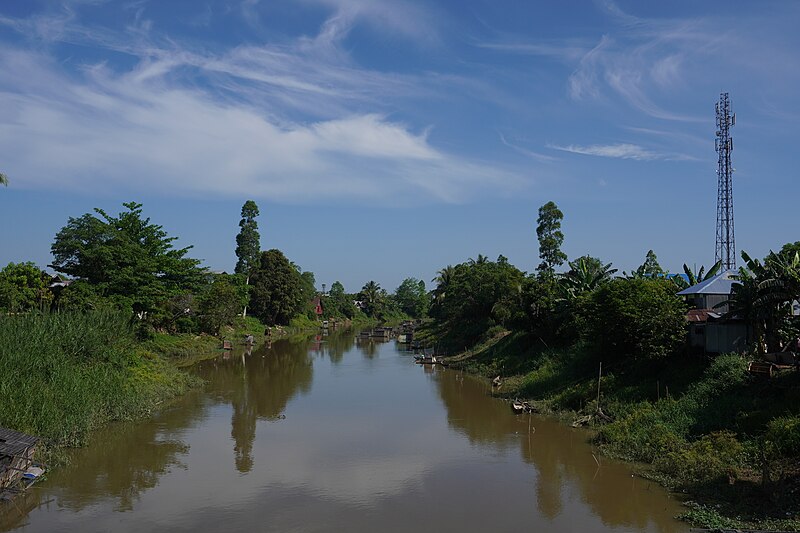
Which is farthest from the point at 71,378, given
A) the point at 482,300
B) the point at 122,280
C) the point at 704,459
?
the point at 482,300

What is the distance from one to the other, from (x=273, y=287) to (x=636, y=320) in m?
50.8

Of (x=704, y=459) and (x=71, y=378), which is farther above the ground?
(x=71, y=378)

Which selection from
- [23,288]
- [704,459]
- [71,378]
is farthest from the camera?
[23,288]

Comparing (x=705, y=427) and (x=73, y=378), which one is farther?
(x=73, y=378)

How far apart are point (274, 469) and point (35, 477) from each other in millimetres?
5925

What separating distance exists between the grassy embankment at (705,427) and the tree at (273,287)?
45.4 m

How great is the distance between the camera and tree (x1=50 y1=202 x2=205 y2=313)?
33.6m

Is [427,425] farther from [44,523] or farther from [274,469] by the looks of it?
[44,523]

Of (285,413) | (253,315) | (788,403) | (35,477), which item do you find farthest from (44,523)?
(253,315)

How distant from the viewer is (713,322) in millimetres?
20516

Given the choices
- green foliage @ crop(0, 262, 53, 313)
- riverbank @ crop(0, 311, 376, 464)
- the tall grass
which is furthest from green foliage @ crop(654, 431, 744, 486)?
green foliage @ crop(0, 262, 53, 313)

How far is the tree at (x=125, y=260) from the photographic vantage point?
33.6 meters

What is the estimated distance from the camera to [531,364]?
32062 mm

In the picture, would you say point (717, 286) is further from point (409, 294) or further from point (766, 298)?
point (409, 294)
